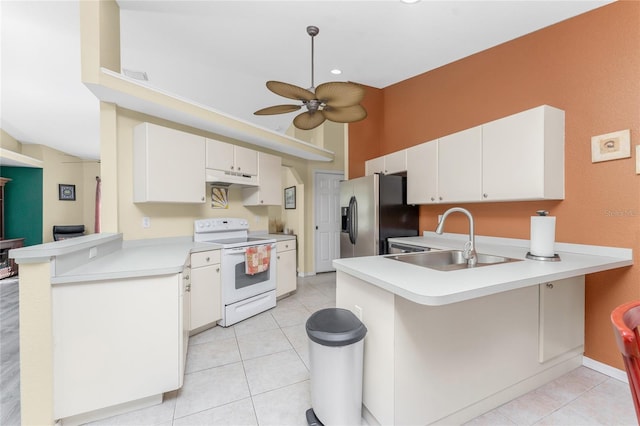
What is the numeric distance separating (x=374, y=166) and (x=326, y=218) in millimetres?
1825

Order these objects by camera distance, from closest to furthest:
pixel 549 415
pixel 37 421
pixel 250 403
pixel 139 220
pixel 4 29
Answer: pixel 37 421 < pixel 549 415 < pixel 250 403 < pixel 4 29 < pixel 139 220

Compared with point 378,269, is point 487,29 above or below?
above

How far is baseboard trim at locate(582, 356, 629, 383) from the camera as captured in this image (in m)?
1.94

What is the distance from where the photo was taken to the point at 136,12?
243 centimetres

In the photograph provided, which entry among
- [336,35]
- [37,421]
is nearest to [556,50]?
[336,35]

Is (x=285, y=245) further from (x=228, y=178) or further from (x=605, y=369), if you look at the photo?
(x=605, y=369)

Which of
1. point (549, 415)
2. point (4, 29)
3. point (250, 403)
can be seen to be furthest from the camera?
point (4, 29)

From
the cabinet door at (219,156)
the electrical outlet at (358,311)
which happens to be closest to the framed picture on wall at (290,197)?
the cabinet door at (219,156)

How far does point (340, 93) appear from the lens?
2.13m

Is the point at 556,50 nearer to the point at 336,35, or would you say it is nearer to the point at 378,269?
the point at 336,35

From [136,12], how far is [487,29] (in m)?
3.26

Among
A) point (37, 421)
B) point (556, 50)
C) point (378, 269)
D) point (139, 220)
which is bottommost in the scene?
point (37, 421)

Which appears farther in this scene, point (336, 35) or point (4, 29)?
point (336, 35)

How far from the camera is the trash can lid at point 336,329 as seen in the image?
1318mm
